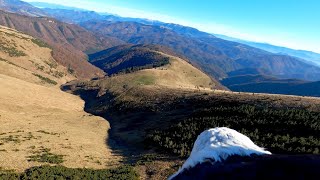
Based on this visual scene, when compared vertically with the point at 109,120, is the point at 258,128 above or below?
above

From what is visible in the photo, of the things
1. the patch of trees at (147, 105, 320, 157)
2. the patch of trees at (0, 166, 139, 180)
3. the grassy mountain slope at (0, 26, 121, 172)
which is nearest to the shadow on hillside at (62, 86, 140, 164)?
the grassy mountain slope at (0, 26, 121, 172)

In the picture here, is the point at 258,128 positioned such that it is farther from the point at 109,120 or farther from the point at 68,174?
the point at 109,120

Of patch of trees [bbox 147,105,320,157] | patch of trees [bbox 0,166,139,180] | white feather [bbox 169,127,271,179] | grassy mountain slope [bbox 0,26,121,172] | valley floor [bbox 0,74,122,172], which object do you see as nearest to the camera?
white feather [bbox 169,127,271,179]

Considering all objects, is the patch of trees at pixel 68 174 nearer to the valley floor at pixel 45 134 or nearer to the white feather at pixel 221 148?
the valley floor at pixel 45 134

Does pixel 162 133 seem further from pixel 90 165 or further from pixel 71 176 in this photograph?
pixel 71 176

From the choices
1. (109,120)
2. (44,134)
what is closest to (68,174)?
(44,134)

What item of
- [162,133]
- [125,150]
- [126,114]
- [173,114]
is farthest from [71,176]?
[126,114]

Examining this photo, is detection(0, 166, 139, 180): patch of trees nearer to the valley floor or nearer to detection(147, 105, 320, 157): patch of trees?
the valley floor
